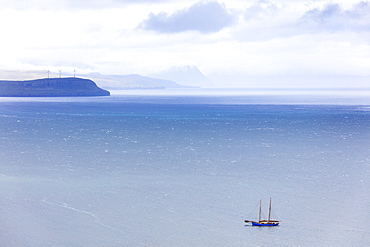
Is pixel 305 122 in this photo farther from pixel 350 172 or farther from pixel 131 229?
pixel 131 229

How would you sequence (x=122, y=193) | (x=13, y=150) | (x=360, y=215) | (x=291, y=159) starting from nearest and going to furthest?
(x=360, y=215) → (x=122, y=193) → (x=291, y=159) → (x=13, y=150)

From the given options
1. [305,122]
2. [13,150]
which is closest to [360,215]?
[13,150]

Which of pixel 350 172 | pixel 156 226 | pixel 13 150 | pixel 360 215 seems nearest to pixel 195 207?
pixel 156 226

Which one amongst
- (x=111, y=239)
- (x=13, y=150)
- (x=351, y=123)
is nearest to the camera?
(x=111, y=239)

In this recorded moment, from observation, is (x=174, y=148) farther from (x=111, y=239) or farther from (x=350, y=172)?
(x=111, y=239)

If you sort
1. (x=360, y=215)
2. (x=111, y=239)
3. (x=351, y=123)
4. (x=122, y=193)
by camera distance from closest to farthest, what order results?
(x=111, y=239) → (x=360, y=215) → (x=122, y=193) → (x=351, y=123)

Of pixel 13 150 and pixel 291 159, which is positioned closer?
pixel 291 159
